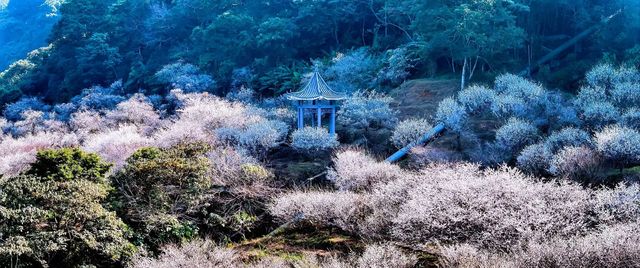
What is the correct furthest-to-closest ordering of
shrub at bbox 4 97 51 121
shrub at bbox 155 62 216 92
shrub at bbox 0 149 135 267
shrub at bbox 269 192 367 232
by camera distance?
1. shrub at bbox 4 97 51 121
2. shrub at bbox 155 62 216 92
3. shrub at bbox 269 192 367 232
4. shrub at bbox 0 149 135 267

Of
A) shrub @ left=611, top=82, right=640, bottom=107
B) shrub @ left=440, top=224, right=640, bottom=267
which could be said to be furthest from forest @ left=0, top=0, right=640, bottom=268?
shrub @ left=611, top=82, right=640, bottom=107

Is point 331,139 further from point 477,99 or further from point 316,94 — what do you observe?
point 477,99

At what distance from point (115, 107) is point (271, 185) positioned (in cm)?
2222

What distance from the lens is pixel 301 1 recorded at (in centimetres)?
3578

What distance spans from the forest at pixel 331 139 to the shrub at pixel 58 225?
5 centimetres

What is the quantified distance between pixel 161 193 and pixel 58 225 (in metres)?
2.85

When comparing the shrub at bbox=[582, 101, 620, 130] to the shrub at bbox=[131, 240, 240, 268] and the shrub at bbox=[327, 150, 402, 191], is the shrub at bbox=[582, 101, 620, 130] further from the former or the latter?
the shrub at bbox=[131, 240, 240, 268]

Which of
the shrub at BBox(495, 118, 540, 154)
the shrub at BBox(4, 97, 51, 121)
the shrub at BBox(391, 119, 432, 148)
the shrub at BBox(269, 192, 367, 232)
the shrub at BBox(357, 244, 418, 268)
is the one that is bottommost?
the shrub at BBox(4, 97, 51, 121)

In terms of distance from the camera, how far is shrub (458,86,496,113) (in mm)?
21984

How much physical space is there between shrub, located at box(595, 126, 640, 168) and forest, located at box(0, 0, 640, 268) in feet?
0.20

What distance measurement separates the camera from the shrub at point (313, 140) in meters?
21.8

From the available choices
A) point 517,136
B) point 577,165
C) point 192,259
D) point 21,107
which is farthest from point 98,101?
point 577,165

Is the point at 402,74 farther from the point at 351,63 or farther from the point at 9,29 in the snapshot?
the point at 9,29

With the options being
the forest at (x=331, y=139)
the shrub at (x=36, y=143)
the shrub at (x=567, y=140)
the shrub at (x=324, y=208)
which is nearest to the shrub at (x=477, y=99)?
Result: the forest at (x=331, y=139)
